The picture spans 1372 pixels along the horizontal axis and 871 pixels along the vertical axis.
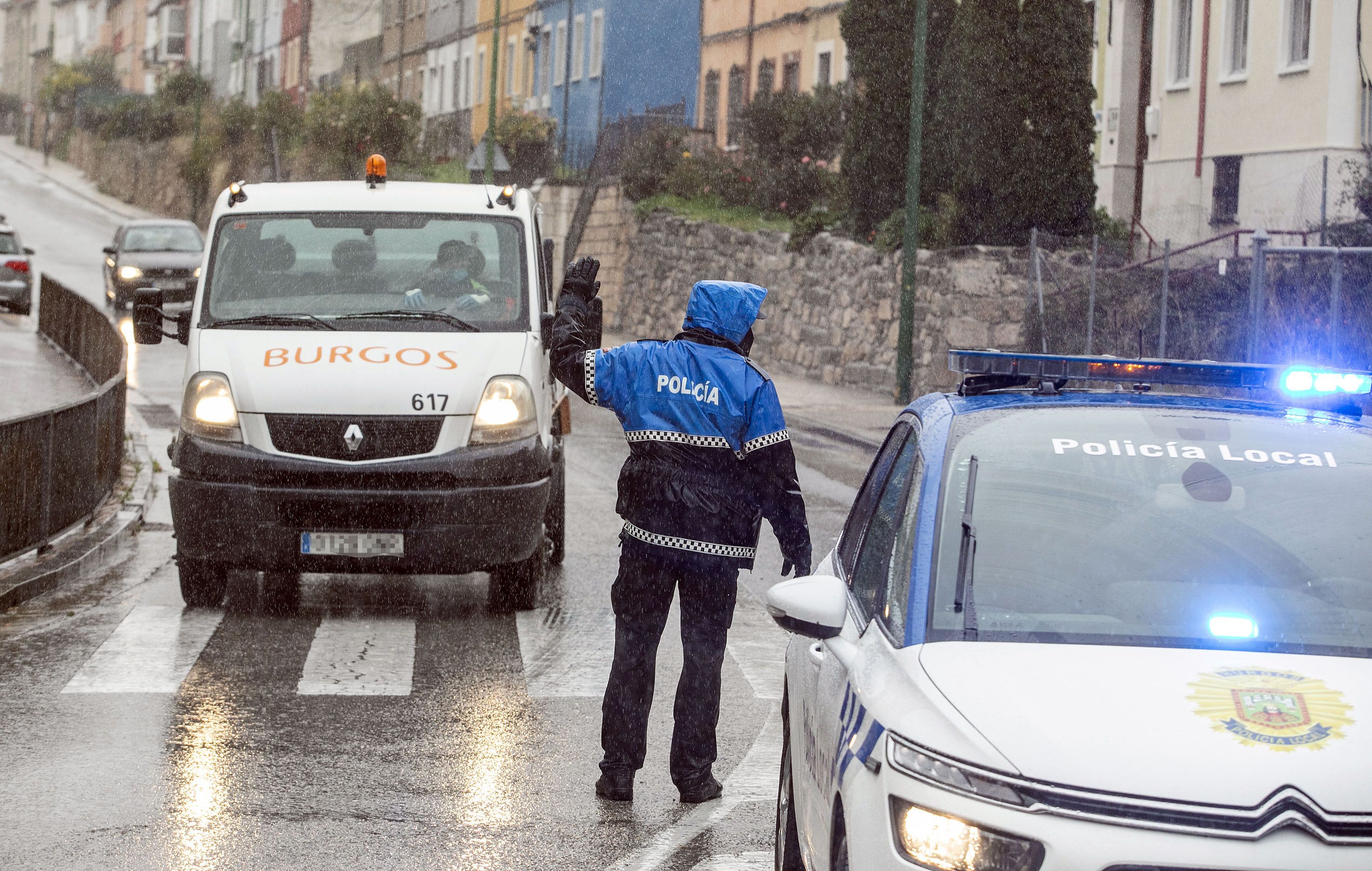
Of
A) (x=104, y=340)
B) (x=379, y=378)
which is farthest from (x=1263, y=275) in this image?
(x=104, y=340)

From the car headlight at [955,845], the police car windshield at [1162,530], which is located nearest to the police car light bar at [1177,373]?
the police car windshield at [1162,530]

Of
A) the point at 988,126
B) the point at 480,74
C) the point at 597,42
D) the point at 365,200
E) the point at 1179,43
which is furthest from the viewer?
the point at 480,74

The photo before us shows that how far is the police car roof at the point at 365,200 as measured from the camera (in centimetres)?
1065

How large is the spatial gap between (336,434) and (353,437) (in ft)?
0.30

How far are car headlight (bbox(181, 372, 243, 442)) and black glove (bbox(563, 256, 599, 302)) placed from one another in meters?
3.25

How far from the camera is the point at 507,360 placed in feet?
32.1

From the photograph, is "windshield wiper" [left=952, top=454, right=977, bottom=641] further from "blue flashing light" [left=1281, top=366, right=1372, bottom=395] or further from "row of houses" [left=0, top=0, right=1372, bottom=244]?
"row of houses" [left=0, top=0, right=1372, bottom=244]

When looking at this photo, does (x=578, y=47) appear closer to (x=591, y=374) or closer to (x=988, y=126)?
(x=988, y=126)

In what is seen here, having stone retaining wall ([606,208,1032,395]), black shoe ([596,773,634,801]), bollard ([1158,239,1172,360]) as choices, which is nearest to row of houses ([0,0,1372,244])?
bollard ([1158,239,1172,360])

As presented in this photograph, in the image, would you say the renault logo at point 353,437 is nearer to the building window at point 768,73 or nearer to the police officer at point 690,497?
the police officer at point 690,497

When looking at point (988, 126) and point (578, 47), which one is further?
point (578, 47)

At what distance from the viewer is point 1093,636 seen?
12.7ft

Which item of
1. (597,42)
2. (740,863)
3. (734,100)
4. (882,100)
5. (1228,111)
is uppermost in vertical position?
(597,42)

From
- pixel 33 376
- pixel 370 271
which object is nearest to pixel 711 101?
pixel 33 376
